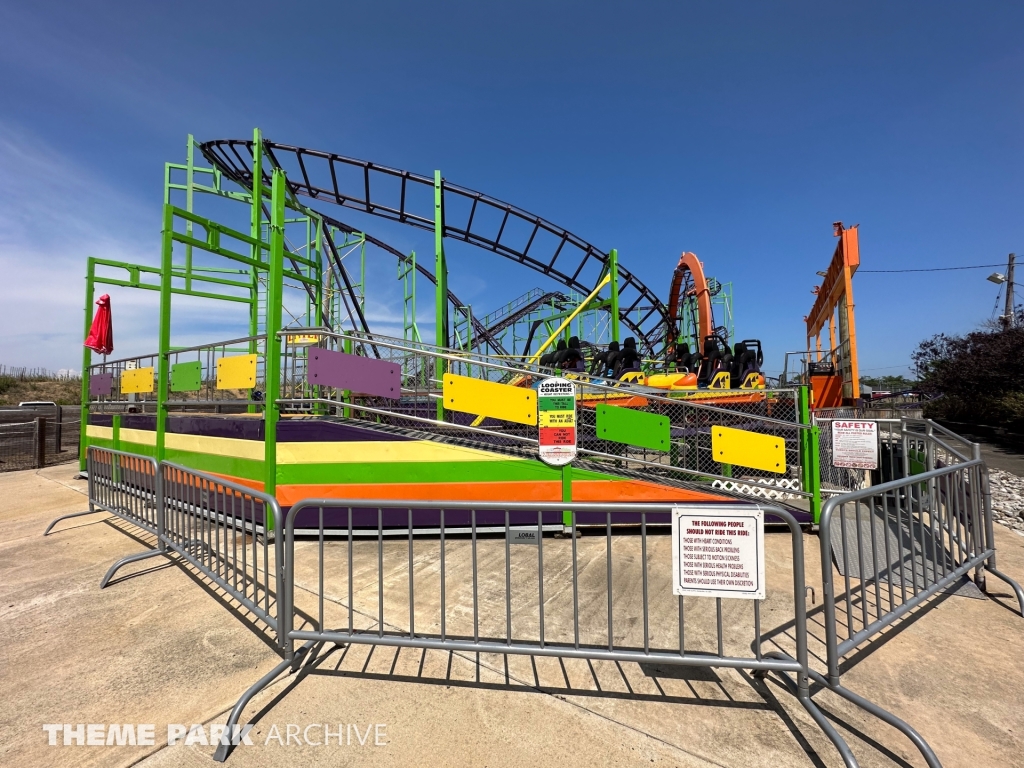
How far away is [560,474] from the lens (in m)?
5.16

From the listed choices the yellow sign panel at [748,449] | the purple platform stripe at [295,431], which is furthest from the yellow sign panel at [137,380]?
the yellow sign panel at [748,449]

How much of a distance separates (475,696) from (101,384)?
10.1 meters

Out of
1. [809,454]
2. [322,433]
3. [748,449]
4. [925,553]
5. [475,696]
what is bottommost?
[475,696]

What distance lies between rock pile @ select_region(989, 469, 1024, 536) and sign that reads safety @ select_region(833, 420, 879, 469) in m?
2.50

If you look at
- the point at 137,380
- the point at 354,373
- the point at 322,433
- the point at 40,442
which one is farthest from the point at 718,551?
Answer: the point at 40,442

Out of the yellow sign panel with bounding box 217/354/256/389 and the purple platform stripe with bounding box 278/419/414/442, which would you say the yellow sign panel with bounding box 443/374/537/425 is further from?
the yellow sign panel with bounding box 217/354/256/389

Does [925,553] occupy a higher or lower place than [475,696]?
higher

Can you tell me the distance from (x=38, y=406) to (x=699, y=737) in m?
28.3

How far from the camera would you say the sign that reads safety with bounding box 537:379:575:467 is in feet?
16.1

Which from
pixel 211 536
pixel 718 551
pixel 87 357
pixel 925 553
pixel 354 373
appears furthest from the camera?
pixel 87 357

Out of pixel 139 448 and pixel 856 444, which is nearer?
pixel 856 444

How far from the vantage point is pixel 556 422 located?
16.3 feet

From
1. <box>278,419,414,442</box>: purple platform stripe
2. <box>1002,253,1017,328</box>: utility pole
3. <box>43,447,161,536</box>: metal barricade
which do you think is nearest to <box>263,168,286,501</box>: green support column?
<box>278,419,414,442</box>: purple platform stripe

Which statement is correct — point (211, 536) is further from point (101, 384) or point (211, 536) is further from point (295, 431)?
point (101, 384)
